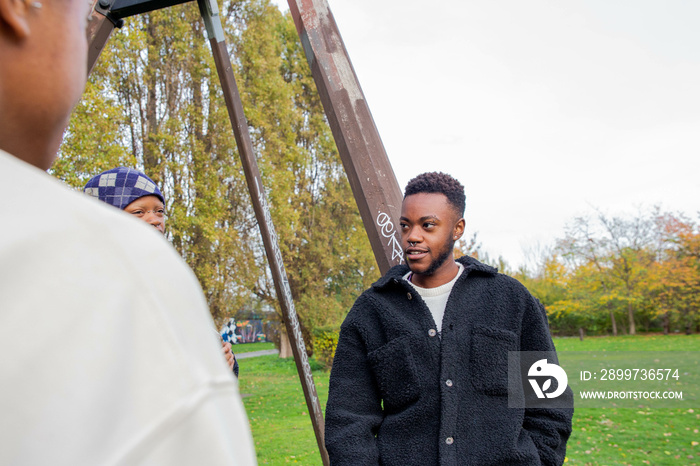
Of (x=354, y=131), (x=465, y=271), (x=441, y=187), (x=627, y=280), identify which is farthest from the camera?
(x=627, y=280)

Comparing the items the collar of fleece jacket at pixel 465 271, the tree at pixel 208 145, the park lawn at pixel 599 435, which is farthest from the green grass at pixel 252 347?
the collar of fleece jacket at pixel 465 271

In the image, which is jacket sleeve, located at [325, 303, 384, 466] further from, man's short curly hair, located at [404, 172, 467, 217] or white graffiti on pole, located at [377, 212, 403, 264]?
man's short curly hair, located at [404, 172, 467, 217]

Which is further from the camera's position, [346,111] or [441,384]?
[346,111]

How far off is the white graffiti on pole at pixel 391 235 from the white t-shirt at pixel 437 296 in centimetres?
21

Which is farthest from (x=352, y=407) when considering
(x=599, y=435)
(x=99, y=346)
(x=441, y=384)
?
(x=599, y=435)

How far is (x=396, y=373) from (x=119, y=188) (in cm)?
126

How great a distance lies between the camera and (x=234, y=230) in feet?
40.0

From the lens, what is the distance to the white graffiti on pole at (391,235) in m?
2.14

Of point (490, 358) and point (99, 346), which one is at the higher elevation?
point (99, 346)

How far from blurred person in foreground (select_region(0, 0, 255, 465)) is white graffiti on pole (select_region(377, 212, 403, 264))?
6.07 ft

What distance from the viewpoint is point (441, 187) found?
6.57 feet

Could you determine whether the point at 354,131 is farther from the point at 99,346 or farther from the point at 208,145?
the point at 208,145

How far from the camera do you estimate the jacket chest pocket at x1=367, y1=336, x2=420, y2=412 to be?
1.71 m

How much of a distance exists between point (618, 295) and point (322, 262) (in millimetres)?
14222
